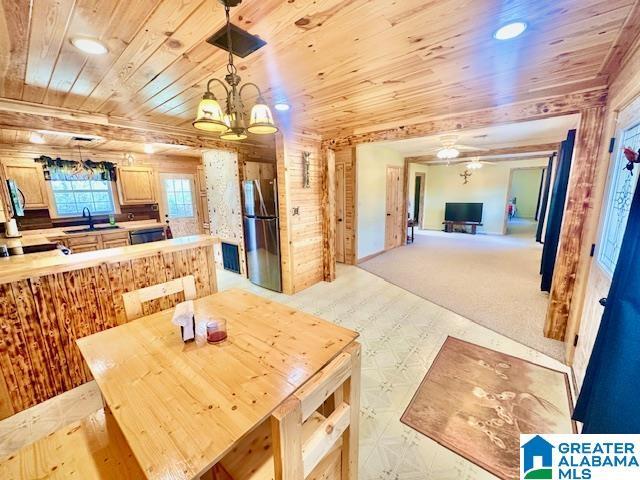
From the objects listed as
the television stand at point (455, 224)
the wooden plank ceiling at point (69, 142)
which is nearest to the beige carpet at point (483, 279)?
the television stand at point (455, 224)

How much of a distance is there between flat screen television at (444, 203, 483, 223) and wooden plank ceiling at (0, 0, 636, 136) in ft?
22.3

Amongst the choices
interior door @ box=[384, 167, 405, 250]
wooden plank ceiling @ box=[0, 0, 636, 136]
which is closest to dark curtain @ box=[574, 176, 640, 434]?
wooden plank ceiling @ box=[0, 0, 636, 136]

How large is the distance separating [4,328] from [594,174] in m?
4.76

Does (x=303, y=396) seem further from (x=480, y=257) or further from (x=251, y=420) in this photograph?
(x=480, y=257)

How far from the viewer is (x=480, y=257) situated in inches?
224

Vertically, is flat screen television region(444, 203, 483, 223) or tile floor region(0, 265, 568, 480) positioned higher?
flat screen television region(444, 203, 483, 223)

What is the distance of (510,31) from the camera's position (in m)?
1.37

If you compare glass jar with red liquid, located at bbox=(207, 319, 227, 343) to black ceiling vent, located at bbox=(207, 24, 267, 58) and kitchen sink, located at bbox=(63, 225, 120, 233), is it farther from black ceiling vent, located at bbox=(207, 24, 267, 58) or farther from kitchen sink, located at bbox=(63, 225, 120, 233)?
kitchen sink, located at bbox=(63, 225, 120, 233)

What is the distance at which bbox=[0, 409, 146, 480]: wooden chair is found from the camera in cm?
96

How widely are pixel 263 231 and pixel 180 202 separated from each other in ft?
11.2

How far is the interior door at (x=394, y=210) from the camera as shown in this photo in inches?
245

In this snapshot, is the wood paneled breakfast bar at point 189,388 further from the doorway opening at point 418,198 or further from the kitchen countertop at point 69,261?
the doorway opening at point 418,198

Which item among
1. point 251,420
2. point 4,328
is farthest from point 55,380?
point 251,420

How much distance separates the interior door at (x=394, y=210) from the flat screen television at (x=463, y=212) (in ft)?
9.98
